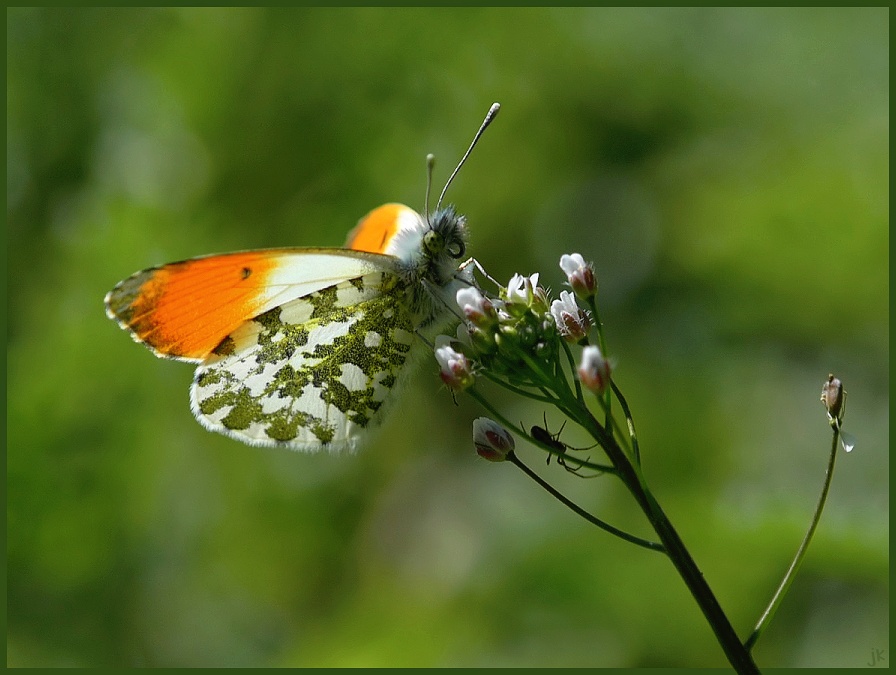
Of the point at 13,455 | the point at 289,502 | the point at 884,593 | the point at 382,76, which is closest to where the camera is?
the point at 884,593

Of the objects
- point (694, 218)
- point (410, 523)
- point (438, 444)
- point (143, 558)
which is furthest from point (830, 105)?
point (143, 558)

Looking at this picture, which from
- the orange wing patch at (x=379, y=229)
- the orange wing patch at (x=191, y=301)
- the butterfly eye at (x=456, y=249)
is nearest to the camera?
the orange wing patch at (x=191, y=301)

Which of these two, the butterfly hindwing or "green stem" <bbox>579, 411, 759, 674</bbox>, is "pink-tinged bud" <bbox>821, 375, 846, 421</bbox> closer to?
"green stem" <bbox>579, 411, 759, 674</bbox>

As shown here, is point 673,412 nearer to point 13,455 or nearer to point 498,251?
point 498,251

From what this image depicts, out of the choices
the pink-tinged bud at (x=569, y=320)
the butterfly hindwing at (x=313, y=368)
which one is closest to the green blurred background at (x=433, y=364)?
the butterfly hindwing at (x=313, y=368)

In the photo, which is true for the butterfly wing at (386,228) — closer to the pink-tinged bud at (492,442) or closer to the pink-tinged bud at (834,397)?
the pink-tinged bud at (492,442)

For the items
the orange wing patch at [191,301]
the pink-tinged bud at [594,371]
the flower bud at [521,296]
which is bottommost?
the pink-tinged bud at [594,371]

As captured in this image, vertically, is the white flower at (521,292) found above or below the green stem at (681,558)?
above
